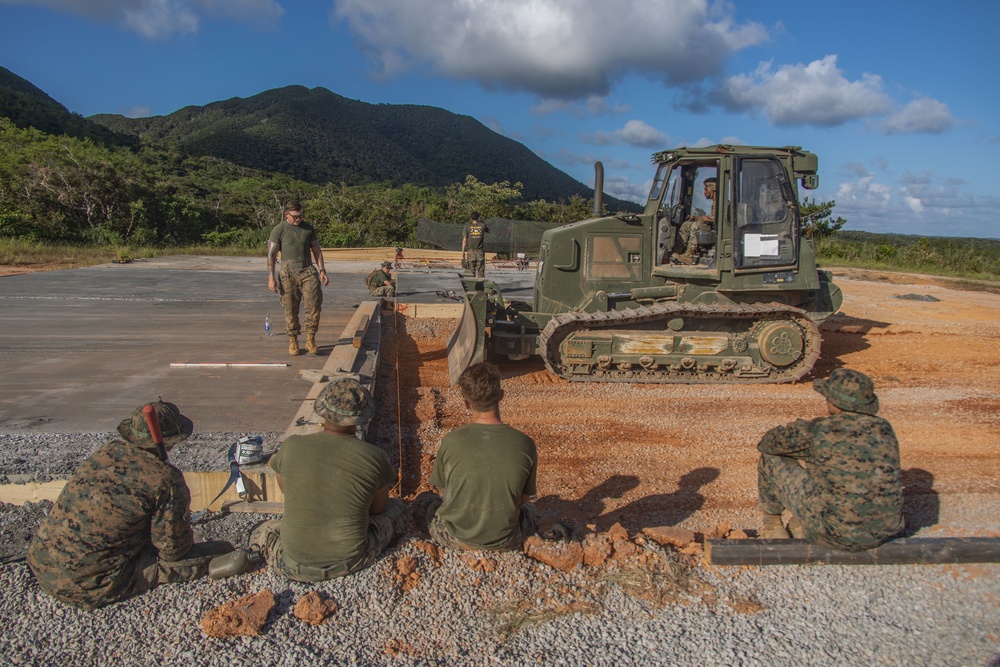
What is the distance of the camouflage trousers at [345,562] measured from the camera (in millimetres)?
3465

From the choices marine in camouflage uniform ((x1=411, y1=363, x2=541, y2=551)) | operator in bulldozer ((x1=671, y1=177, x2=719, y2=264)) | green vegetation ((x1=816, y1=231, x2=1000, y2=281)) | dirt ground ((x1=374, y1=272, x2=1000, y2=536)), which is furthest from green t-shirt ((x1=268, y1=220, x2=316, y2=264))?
green vegetation ((x1=816, y1=231, x2=1000, y2=281))

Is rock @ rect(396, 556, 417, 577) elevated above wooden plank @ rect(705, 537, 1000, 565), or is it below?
above

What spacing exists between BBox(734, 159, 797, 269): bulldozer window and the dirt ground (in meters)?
1.66

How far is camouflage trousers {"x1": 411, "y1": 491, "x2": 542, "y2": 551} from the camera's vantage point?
3.79 m

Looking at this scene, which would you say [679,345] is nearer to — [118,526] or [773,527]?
[773,527]

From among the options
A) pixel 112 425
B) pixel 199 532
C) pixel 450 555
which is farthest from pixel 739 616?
pixel 112 425

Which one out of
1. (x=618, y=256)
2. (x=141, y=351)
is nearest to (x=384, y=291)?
(x=141, y=351)

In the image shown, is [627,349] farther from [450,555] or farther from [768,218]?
[450,555]

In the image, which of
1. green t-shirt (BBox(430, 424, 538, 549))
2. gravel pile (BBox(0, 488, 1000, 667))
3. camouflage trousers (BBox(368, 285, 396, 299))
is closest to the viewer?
gravel pile (BBox(0, 488, 1000, 667))

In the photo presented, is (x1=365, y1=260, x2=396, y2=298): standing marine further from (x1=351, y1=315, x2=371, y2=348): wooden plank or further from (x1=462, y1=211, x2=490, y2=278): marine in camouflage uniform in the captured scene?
(x1=351, y1=315, x2=371, y2=348): wooden plank

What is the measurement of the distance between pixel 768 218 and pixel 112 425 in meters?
7.55

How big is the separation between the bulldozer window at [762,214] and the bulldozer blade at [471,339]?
330 centimetres

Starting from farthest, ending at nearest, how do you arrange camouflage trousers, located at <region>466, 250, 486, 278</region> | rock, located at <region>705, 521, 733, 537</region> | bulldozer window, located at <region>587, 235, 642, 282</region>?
camouflage trousers, located at <region>466, 250, 486, 278</region> < bulldozer window, located at <region>587, 235, 642, 282</region> < rock, located at <region>705, 521, 733, 537</region>

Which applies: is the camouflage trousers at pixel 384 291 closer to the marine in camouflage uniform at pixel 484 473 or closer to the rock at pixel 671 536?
the rock at pixel 671 536
